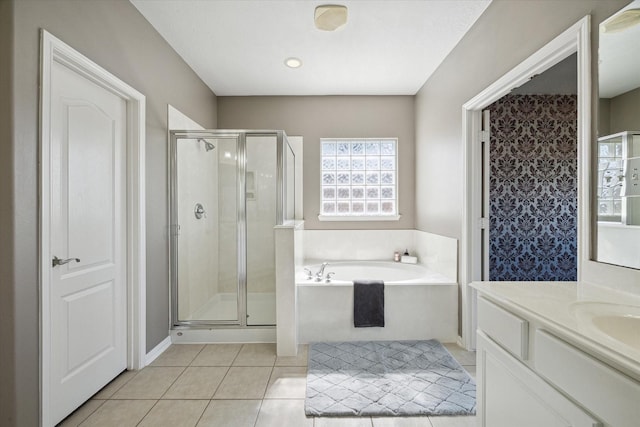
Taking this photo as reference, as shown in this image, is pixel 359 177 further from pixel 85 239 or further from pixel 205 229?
pixel 85 239

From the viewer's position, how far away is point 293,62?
310cm

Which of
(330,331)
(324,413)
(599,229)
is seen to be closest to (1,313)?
(324,413)

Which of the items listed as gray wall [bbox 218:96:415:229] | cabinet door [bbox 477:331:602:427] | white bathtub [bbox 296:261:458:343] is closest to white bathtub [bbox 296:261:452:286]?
gray wall [bbox 218:96:415:229]

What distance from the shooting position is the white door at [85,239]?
66.4 inches

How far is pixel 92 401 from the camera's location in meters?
1.96

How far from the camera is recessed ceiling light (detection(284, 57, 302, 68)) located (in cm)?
304

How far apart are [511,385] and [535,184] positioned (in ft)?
9.81

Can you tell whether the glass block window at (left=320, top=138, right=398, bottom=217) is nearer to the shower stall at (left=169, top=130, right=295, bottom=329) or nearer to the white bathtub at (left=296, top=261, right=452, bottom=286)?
the white bathtub at (left=296, top=261, right=452, bottom=286)

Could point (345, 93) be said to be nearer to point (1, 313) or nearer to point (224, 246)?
point (224, 246)

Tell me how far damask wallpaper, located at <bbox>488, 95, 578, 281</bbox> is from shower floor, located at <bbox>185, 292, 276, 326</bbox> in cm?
239

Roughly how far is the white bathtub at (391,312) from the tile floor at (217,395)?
0.21 m

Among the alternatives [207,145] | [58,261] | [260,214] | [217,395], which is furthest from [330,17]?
[217,395]

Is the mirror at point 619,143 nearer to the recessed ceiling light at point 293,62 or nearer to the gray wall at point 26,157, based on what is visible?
the recessed ceiling light at point 293,62

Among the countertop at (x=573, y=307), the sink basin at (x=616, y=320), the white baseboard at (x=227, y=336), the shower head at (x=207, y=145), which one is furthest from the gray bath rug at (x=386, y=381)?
the shower head at (x=207, y=145)
